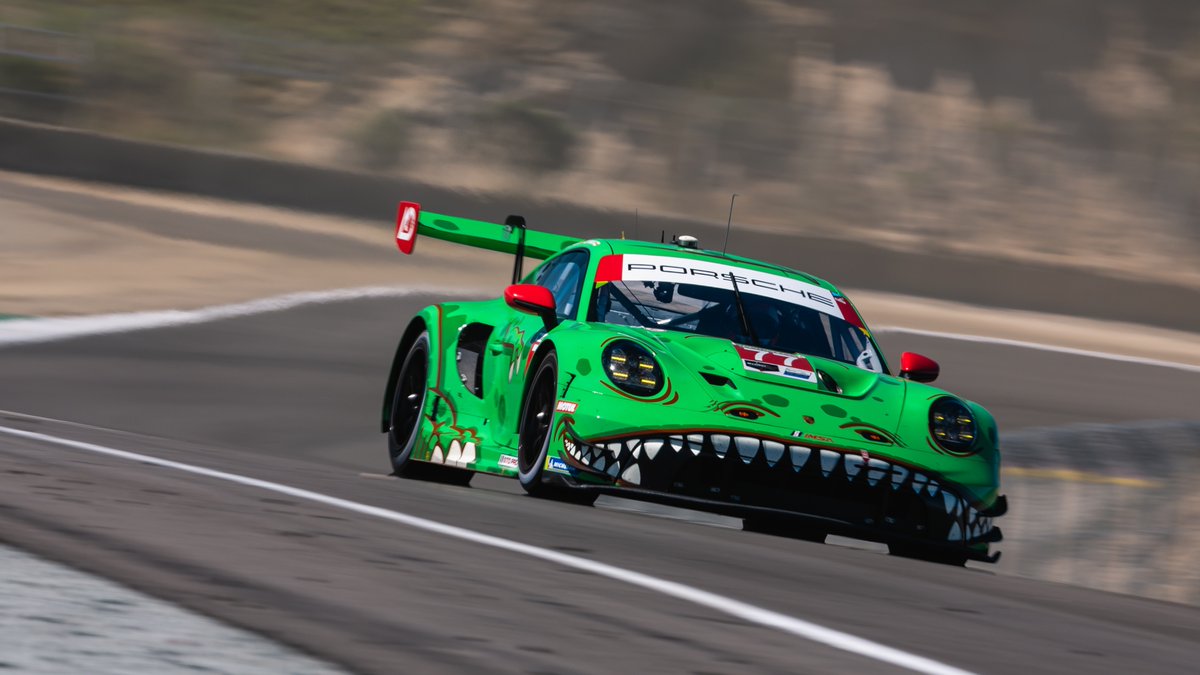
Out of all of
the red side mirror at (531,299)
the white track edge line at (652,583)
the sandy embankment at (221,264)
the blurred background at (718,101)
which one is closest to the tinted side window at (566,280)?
the red side mirror at (531,299)

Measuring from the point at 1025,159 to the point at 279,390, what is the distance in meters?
25.1

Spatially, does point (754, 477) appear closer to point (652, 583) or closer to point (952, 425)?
point (952, 425)

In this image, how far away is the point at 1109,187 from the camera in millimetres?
33281

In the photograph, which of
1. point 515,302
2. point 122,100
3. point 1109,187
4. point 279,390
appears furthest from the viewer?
point 1109,187

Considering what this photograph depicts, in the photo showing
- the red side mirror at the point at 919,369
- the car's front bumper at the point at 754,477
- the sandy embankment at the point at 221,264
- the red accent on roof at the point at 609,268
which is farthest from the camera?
the sandy embankment at the point at 221,264

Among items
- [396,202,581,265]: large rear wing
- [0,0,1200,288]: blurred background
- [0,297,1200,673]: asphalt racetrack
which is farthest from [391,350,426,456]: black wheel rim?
[0,0,1200,288]: blurred background

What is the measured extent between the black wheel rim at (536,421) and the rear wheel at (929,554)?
1.41 m

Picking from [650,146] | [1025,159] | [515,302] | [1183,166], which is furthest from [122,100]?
[515,302]

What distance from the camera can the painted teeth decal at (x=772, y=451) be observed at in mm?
6324

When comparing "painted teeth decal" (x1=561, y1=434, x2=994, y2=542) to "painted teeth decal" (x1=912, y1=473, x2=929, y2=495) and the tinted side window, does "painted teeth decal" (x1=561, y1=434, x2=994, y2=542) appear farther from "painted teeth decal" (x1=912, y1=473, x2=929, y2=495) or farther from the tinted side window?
the tinted side window

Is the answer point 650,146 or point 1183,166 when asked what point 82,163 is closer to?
point 650,146

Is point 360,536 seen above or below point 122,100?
below

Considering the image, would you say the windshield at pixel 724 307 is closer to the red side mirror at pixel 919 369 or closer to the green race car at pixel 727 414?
the green race car at pixel 727 414

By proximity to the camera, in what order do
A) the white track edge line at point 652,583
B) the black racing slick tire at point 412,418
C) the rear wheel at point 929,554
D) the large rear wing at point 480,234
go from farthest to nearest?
the large rear wing at point 480,234, the black racing slick tire at point 412,418, the rear wheel at point 929,554, the white track edge line at point 652,583
